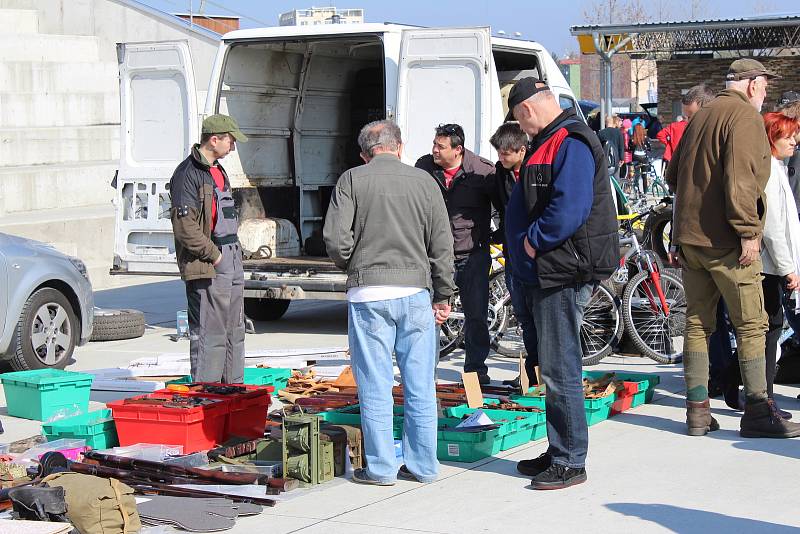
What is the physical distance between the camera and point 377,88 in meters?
13.9

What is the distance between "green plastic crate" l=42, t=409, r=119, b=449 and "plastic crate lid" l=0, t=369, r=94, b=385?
3.04ft

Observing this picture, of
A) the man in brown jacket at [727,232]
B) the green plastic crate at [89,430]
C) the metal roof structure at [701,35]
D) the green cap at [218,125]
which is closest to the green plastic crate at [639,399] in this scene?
the man in brown jacket at [727,232]

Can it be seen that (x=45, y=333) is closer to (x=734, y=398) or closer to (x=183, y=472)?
(x=183, y=472)

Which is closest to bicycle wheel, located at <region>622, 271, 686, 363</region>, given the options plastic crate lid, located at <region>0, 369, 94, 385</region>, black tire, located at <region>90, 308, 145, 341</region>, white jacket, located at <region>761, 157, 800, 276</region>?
white jacket, located at <region>761, 157, 800, 276</region>

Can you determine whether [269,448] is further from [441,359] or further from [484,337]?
[441,359]

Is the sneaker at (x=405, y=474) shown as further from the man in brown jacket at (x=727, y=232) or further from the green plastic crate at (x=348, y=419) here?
the man in brown jacket at (x=727, y=232)

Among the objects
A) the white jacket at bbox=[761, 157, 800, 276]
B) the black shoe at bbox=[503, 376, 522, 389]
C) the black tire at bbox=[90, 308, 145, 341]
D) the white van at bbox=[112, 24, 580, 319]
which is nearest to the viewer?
the white jacket at bbox=[761, 157, 800, 276]

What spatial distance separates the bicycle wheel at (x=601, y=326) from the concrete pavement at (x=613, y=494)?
190 centimetres

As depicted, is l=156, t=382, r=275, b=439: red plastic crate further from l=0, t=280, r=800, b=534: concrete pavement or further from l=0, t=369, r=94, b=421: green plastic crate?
l=0, t=369, r=94, b=421: green plastic crate

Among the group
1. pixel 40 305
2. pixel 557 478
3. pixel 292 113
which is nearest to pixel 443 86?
pixel 292 113

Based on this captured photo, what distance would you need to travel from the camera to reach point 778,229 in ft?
25.0

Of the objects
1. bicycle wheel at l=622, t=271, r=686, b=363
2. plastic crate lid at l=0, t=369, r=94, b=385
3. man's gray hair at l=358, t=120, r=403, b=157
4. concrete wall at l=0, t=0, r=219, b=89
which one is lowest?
plastic crate lid at l=0, t=369, r=94, b=385

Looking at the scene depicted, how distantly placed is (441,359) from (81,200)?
1052cm

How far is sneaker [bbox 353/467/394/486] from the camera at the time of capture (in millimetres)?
6523
